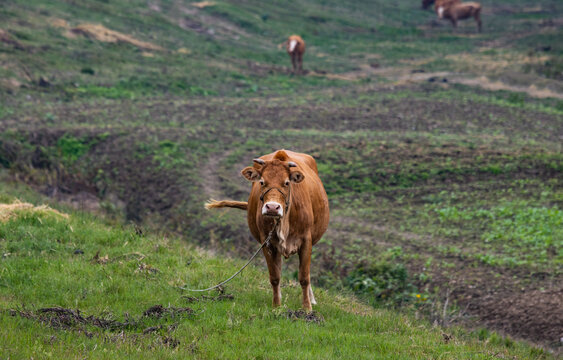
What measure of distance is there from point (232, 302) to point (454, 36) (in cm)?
4327

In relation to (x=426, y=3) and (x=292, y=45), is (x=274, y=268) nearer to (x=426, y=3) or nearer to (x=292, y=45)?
(x=292, y=45)

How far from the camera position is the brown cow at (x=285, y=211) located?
7191mm

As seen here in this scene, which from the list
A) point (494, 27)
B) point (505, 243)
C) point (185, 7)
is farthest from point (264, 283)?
point (494, 27)

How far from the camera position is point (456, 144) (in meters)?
20.3

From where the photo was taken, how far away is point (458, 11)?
168ft

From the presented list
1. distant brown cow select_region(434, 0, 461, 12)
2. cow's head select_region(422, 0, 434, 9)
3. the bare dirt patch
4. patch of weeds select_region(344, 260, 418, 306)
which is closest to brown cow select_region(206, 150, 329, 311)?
the bare dirt patch

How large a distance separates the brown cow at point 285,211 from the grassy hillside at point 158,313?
0.51 metres

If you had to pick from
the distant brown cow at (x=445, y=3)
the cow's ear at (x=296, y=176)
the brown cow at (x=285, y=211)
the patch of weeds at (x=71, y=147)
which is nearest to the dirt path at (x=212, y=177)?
the patch of weeds at (x=71, y=147)

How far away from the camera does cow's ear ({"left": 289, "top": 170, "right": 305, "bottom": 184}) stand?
24.1 feet

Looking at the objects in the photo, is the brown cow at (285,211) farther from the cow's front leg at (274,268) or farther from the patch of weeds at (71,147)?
the patch of weeds at (71,147)

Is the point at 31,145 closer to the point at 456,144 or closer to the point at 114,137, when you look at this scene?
the point at 114,137

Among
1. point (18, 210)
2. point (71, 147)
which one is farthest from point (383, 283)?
point (71, 147)

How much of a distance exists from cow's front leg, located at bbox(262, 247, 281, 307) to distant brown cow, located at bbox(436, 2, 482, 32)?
151 feet

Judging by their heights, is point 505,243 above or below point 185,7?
below
